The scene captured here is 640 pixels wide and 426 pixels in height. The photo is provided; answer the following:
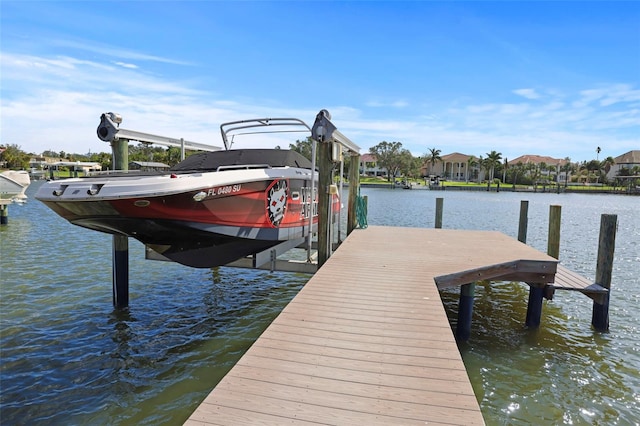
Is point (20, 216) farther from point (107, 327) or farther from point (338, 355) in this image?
point (338, 355)

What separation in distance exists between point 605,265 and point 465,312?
2654mm

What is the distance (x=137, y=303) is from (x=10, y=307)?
7.26ft

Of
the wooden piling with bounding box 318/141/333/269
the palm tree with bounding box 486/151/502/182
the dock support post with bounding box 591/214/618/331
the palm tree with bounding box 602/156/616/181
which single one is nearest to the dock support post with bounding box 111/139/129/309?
the wooden piling with bounding box 318/141/333/269

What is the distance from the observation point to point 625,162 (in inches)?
4262

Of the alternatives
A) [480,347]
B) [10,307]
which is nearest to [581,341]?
[480,347]

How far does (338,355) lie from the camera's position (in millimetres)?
3506

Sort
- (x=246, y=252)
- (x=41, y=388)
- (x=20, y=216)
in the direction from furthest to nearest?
(x=20, y=216) < (x=246, y=252) < (x=41, y=388)

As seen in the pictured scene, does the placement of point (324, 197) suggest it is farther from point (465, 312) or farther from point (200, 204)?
point (465, 312)

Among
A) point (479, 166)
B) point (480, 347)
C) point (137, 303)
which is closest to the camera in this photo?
point (480, 347)

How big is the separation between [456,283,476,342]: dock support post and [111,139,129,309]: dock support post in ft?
19.2

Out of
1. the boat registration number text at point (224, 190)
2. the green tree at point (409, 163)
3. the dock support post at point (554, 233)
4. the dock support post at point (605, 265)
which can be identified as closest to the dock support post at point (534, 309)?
the dock support post at point (605, 265)

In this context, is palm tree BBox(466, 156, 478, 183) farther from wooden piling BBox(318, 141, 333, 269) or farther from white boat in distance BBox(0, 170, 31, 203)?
wooden piling BBox(318, 141, 333, 269)

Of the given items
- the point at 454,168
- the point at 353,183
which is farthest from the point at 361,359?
the point at 454,168

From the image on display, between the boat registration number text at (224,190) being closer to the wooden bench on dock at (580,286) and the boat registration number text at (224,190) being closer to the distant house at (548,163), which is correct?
the wooden bench on dock at (580,286)
